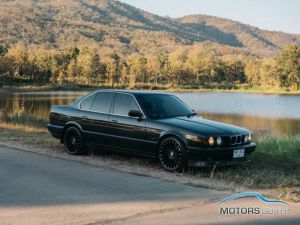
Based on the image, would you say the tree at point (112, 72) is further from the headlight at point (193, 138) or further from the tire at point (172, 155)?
the headlight at point (193, 138)

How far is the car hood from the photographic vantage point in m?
9.36

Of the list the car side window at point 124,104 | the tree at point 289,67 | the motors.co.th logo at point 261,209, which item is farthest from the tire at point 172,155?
the tree at point 289,67

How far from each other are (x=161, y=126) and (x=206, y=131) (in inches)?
38.0

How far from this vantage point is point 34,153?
11.8 metres

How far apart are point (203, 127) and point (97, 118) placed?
276 centimetres

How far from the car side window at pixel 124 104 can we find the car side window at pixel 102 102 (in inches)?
8.2

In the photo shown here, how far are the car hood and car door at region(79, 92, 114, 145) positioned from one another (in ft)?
5.38

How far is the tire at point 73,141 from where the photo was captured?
1151cm

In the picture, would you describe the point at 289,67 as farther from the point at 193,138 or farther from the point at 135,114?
the point at 193,138

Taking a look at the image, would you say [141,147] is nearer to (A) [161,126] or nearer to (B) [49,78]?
(A) [161,126]

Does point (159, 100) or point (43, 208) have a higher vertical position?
point (159, 100)

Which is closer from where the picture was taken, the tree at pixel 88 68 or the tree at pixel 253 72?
the tree at pixel 88 68

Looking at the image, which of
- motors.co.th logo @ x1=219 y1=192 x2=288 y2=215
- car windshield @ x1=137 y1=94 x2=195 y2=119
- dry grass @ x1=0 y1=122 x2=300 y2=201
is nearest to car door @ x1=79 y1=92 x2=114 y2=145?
dry grass @ x1=0 y1=122 x2=300 y2=201

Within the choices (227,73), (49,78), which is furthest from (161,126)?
(227,73)
